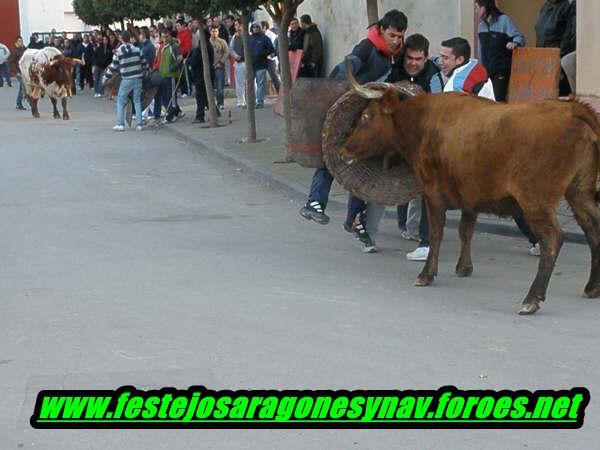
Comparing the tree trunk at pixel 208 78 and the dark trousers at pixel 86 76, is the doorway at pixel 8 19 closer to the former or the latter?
the dark trousers at pixel 86 76

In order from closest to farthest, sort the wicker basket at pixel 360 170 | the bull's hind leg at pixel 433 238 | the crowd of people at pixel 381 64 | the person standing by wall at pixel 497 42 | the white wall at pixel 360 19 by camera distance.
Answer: the bull's hind leg at pixel 433 238, the wicker basket at pixel 360 170, the crowd of people at pixel 381 64, the person standing by wall at pixel 497 42, the white wall at pixel 360 19

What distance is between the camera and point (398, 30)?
34.9 ft

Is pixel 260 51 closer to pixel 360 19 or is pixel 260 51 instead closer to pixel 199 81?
pixel 199 81

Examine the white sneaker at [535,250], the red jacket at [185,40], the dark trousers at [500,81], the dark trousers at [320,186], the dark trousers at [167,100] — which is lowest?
the dark trousers at [167,100]

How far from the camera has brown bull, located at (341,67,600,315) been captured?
27.4 feet

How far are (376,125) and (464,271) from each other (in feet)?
4.25

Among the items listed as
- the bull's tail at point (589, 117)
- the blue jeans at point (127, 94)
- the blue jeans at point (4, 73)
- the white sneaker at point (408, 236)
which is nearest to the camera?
the bull's tail at point (589, 117)

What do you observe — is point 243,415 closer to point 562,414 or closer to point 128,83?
point 562,414

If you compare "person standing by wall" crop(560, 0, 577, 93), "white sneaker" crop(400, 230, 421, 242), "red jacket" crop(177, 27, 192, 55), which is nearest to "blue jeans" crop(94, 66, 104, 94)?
"red jacket" crop(177, 27, 192, 55)

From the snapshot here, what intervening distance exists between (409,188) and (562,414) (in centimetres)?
391

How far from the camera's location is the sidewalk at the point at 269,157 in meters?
11.9

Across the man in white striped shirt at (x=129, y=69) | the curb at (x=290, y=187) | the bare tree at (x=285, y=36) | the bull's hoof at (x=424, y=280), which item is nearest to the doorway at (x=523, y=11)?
the bare tree at (x=285, y=36)

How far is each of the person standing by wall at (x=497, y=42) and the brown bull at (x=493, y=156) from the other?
18.5 feet

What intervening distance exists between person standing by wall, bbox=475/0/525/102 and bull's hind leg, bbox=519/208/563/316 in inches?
264
